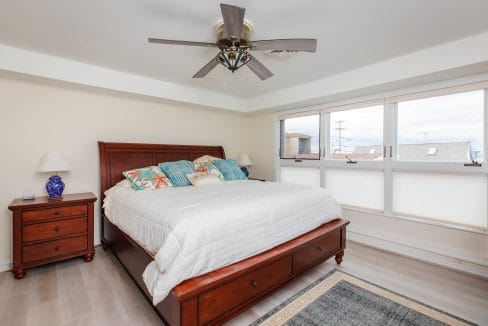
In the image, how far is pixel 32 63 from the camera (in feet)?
7.98

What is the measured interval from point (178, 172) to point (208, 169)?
44cm

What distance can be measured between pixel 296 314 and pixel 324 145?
2.64 meters

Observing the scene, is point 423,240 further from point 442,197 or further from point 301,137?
point 301,137

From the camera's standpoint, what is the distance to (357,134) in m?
3.46

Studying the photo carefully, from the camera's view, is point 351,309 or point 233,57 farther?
point 233,57

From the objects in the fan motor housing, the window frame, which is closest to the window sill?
the window frame

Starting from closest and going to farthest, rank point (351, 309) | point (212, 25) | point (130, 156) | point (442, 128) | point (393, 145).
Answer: point (351, 309) → point (212, 25) → point (442, 128) → point (393, 145) → point (130, 156)

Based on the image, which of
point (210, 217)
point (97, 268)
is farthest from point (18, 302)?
point (210, 217)

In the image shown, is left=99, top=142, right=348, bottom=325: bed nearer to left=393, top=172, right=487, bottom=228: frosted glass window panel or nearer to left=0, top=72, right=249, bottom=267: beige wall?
left=0, top=72, right=249, bottom=267: beige wall

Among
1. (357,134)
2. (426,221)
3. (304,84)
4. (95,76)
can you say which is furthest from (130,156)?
(426,221)

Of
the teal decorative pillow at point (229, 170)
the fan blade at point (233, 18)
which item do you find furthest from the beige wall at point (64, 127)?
the fan blade at point (233, 18)

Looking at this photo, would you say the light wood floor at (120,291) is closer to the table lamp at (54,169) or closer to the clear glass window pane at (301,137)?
the table lamp at (54,169)

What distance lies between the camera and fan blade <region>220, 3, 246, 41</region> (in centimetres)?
139

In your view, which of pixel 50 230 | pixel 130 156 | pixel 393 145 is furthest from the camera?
pixel 130 156
